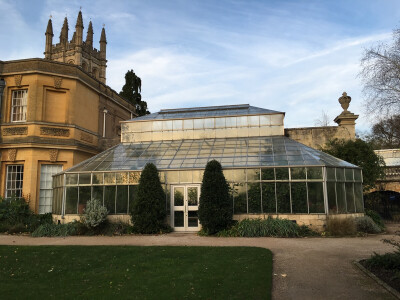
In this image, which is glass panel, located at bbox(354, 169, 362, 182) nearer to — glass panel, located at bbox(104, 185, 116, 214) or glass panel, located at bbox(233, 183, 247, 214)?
glass panel, located at bbox(233, 183, 247, 214)

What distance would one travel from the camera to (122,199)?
1559cm

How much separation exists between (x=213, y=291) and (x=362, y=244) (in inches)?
294

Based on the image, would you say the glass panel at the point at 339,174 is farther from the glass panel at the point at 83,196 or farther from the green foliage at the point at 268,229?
the glass panel at the point at 83,196

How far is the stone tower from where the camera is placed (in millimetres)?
60000

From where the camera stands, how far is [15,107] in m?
19.4

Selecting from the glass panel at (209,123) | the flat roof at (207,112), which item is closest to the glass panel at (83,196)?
the flat roof at (207,112)

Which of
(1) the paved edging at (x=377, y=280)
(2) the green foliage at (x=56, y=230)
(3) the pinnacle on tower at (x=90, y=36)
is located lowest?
(1) the paved edging at (x=377, y=280)

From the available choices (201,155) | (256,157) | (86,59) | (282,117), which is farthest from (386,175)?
(86,59)

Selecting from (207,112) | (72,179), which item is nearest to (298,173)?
(207,112)

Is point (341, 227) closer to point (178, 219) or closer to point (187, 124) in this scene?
point (178, 219)

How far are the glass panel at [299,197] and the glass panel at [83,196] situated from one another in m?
9.46

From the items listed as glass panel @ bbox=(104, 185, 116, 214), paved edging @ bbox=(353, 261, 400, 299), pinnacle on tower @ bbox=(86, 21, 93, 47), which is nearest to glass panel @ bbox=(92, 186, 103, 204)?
glass panel @ bbox=(104, 185, 116, 214)

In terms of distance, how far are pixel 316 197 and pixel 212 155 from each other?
5361 millimetres

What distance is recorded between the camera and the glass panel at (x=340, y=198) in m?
14.8
